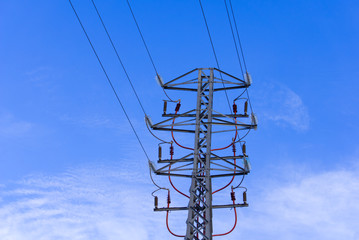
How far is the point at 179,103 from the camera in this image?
53.0 ft

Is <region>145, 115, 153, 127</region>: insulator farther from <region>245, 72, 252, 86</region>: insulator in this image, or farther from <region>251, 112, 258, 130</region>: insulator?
<region>245, 72, 252, 86</region>: insulator

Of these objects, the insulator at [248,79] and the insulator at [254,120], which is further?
the insulator at [248,79]

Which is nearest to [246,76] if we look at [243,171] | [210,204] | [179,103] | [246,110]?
[246,110]

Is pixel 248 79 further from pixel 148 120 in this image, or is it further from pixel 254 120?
pixel 148 120

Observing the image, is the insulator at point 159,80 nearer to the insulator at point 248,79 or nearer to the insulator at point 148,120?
the insulator at point 148,120

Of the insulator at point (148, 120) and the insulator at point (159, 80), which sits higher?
the insulator at point (159, 80)

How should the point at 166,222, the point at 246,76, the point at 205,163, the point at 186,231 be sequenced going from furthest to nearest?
the point at 246,76
the point at 166,222
the point at 205,163
the point at 186,231

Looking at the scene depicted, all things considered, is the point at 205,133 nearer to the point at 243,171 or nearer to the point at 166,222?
the point at 243,171

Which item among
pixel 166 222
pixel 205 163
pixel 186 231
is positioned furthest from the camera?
pixel 166 222

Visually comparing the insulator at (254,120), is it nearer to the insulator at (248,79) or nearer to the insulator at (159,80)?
the insulator at (248,79)

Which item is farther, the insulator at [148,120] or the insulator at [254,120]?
the insulator at [148,120]

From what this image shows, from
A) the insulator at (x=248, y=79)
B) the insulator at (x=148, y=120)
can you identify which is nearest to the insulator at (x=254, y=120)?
the insulator at (x=248, y=79)

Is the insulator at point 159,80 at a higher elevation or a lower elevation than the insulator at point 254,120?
higher

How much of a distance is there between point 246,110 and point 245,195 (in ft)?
8.82
